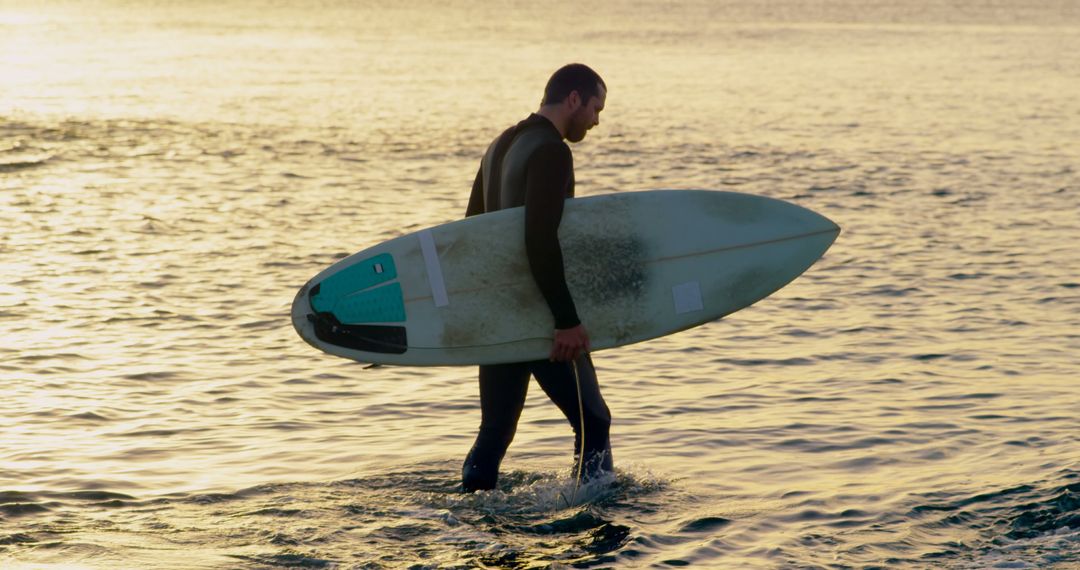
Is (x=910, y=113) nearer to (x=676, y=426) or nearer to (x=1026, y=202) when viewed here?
(x=1026, y=202)

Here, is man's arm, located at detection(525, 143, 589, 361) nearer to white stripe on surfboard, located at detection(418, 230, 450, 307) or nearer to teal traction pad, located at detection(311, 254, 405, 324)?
white stripe on surfboard, located at detection(418, 230, 450, 307)

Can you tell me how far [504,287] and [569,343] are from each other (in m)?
0.56

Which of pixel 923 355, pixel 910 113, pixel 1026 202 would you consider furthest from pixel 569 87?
pixel 910 113

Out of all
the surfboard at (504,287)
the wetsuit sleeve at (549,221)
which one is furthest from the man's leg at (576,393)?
the wetsuit sleeve at (549,221)

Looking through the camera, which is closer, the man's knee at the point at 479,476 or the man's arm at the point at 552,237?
the man's arm at the point at 552,237

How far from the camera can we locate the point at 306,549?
5461 mm

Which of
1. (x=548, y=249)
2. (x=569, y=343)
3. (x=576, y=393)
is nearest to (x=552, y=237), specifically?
(x=548, y=249)

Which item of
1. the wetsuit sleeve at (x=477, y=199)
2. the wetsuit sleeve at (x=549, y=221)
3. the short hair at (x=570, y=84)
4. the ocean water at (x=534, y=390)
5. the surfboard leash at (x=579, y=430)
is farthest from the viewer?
the wetsuit sleeve at (x=477, y=199)

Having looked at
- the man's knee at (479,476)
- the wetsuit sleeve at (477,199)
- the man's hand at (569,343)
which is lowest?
the man's knee at (479,476)

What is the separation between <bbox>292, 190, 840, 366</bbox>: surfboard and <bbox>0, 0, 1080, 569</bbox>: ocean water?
0.70m

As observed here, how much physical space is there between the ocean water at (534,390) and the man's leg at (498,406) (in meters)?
0.25

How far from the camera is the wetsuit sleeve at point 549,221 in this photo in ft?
17.4

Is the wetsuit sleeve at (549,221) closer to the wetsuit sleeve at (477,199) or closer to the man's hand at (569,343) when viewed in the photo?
the man's hand at (569,343)

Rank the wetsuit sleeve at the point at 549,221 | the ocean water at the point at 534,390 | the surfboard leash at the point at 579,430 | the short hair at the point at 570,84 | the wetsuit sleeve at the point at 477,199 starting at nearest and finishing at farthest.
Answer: the wetsuit sleeve at the point at 549,221 → the short hair at the point at 570,84 → the surfboard leash at the point at 579,430 → the ocean water at the point at 534,390 → the wetsuit sleeve at the point at 477,199
